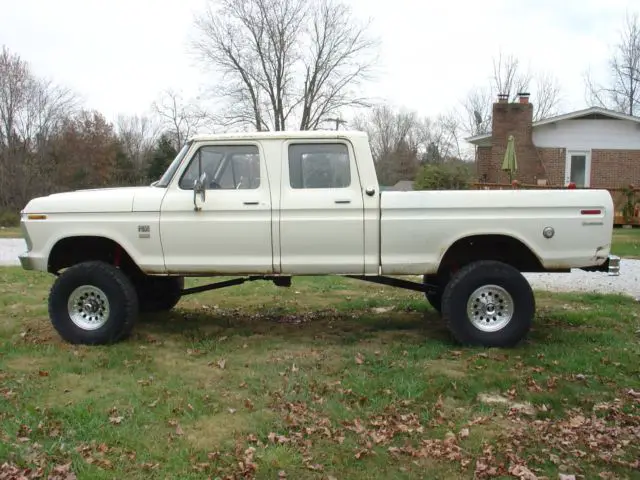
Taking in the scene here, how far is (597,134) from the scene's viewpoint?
22203 mm

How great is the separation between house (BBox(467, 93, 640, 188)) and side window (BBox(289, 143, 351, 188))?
17.5 m

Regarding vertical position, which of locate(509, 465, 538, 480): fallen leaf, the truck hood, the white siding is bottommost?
locate(509, 465, 538, 480): fallen leaf

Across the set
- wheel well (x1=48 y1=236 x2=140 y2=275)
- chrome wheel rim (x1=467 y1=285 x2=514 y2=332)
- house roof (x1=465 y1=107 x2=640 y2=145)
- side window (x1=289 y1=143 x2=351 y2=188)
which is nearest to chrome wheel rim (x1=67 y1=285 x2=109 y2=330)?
wheel well (x1=48 y1=236 x2=140 y2=275)

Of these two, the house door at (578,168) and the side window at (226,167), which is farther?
the house door at (578,168)

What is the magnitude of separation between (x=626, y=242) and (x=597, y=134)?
864 cm

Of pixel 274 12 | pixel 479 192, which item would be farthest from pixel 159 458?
pixel 274 12

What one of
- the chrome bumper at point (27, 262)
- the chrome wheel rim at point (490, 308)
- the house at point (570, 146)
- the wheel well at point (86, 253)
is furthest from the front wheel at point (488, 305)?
the house at point (570, 146)

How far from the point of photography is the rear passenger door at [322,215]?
5.66 metres

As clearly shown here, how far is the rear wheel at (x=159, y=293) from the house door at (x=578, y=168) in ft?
61.7

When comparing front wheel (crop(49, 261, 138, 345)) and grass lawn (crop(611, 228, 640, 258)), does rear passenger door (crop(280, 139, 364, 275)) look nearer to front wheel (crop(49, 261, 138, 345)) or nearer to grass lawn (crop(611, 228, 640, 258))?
front wheel (crop(49, 261, 138, 345))

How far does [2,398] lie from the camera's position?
4.57 meters

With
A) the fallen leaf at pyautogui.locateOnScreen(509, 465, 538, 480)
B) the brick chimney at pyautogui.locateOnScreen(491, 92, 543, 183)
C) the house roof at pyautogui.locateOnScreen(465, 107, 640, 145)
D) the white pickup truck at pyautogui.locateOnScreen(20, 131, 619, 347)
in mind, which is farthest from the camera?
the brick chimney at pyautogui.locateOnScreen(491, 92, 543, 183)

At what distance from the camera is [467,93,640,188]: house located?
22.0m

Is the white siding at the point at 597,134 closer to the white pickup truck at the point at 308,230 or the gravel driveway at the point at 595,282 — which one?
the gravel driveway at the point at 595,282
